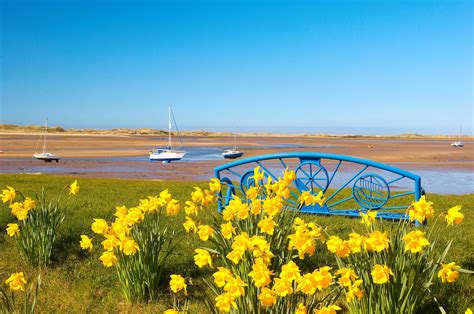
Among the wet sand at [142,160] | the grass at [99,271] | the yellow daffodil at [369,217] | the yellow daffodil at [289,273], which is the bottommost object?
the wet sand at [142,160]

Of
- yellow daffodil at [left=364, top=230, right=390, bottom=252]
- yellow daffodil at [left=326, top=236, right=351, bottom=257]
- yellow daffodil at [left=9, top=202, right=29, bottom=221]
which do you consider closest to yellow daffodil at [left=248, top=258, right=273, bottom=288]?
yellow daffodil at [left=326, top=236, right=351, bottom=257]

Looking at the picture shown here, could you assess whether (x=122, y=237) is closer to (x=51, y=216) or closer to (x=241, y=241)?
(x=241, y=241)

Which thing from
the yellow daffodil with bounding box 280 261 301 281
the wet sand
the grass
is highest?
the yellow daffodil with bounding box 280 261 301 281

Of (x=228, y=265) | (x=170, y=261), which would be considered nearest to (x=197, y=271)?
(x=170, y=261)

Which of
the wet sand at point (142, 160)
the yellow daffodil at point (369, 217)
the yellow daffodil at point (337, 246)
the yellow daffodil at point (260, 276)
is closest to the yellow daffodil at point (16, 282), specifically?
the yellow daffodil at point (260, 276)

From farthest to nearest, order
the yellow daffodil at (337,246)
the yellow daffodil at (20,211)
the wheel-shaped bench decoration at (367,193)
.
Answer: the wheel-shaped bench decoration at (367,193)
the yellow daffodil at (20,211)
the yellow daffodil at (337,246)

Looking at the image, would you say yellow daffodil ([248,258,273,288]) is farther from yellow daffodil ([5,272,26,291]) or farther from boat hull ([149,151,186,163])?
boat hull ([149,151,186,163])

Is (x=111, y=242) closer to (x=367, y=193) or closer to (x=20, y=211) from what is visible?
(x=20, y=211)

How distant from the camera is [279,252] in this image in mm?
4055

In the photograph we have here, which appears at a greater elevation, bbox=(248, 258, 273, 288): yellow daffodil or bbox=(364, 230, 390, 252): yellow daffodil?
bbox=(364, 230, 390, 252): yellow daffodil

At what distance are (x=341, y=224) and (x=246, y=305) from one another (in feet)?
16.9

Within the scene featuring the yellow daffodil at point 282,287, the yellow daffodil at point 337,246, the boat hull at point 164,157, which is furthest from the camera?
the boat hull at point 164,157

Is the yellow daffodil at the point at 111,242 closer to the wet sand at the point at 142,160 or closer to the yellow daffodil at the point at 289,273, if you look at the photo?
the yellow daffodil at the point at 289,273

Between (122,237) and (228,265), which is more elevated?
(122,237)
